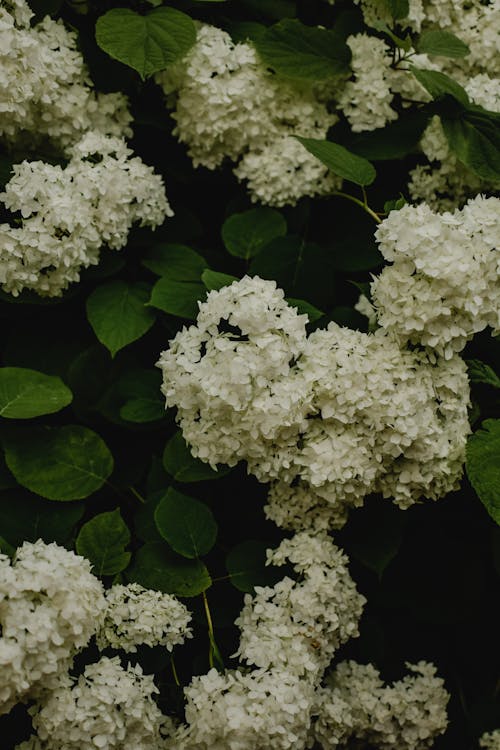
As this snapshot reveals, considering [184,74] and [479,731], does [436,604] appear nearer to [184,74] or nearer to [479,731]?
[479,731]

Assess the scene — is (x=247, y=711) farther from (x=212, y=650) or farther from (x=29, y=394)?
(x=29, y=394)

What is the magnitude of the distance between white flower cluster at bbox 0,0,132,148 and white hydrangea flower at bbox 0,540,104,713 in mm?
1142

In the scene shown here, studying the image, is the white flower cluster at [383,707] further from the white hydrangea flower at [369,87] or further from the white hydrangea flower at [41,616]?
the white hydrangea flower at [369,87]

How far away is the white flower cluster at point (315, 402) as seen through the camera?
187 cm

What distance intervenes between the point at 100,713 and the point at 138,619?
22cm

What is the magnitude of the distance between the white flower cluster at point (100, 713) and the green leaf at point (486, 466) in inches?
35.2

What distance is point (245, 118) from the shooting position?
237 centimetres

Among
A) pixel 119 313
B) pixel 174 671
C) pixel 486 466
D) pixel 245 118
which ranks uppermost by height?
pixel 245 118

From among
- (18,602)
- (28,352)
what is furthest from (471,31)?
(18,602)

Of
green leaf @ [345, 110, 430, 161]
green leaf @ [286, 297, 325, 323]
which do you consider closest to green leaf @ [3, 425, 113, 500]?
green leaf @ [286, 297, 325, 323]

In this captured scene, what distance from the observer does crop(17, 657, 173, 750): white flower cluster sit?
1764 mm

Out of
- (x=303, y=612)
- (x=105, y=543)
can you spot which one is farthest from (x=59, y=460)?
(x=303, y=612)

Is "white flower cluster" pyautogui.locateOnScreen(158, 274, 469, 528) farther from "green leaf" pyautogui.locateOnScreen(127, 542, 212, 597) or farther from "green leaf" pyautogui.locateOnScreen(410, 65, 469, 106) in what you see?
"green leaf" pyautogui.locateOnScreen(410, 65, 469, 106)

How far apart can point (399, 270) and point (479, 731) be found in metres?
1.38
